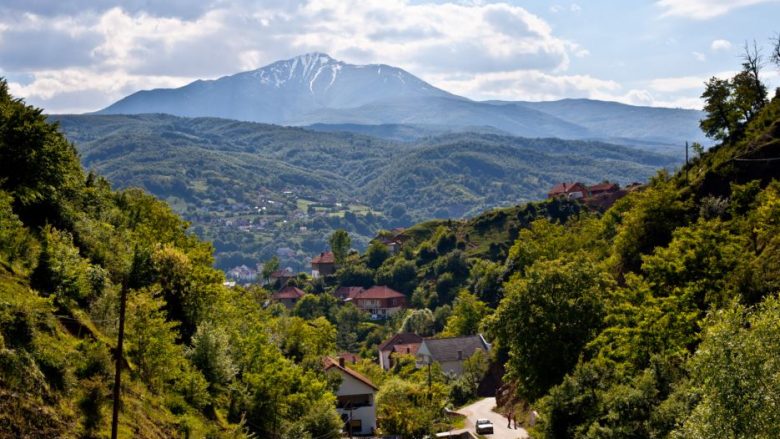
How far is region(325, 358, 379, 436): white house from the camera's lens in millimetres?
63625

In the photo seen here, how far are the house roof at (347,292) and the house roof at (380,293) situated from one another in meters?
2.61

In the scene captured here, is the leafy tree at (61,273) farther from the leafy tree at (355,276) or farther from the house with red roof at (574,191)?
the house with red roof at (574,191)

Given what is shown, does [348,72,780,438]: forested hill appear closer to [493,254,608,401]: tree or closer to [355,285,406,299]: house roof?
[493,254,608,401]: tree

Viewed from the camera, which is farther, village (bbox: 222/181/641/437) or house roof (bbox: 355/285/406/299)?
house roof (bbox: 355/285/406/299)

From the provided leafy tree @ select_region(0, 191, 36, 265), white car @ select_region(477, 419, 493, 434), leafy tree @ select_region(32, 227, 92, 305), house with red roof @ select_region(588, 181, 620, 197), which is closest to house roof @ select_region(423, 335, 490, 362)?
white car @ select_region(477, 419, 493, 434)

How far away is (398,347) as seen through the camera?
105 m

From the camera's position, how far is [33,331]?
25875 millimetres

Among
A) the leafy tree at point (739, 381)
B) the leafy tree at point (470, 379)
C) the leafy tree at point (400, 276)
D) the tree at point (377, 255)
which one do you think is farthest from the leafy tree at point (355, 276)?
the leafy tree at point (739, 381)

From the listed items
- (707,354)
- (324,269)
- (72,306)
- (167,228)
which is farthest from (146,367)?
(324,269)

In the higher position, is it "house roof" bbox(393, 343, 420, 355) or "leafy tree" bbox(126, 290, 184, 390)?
"leafy tree" bbox(126, 290, 184, 390)

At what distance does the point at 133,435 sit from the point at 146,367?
20.6ft

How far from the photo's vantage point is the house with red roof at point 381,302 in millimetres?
145500

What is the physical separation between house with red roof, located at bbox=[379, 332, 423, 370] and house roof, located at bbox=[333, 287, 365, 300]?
3994 cm

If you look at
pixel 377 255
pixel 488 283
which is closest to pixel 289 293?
pixel 377 255
